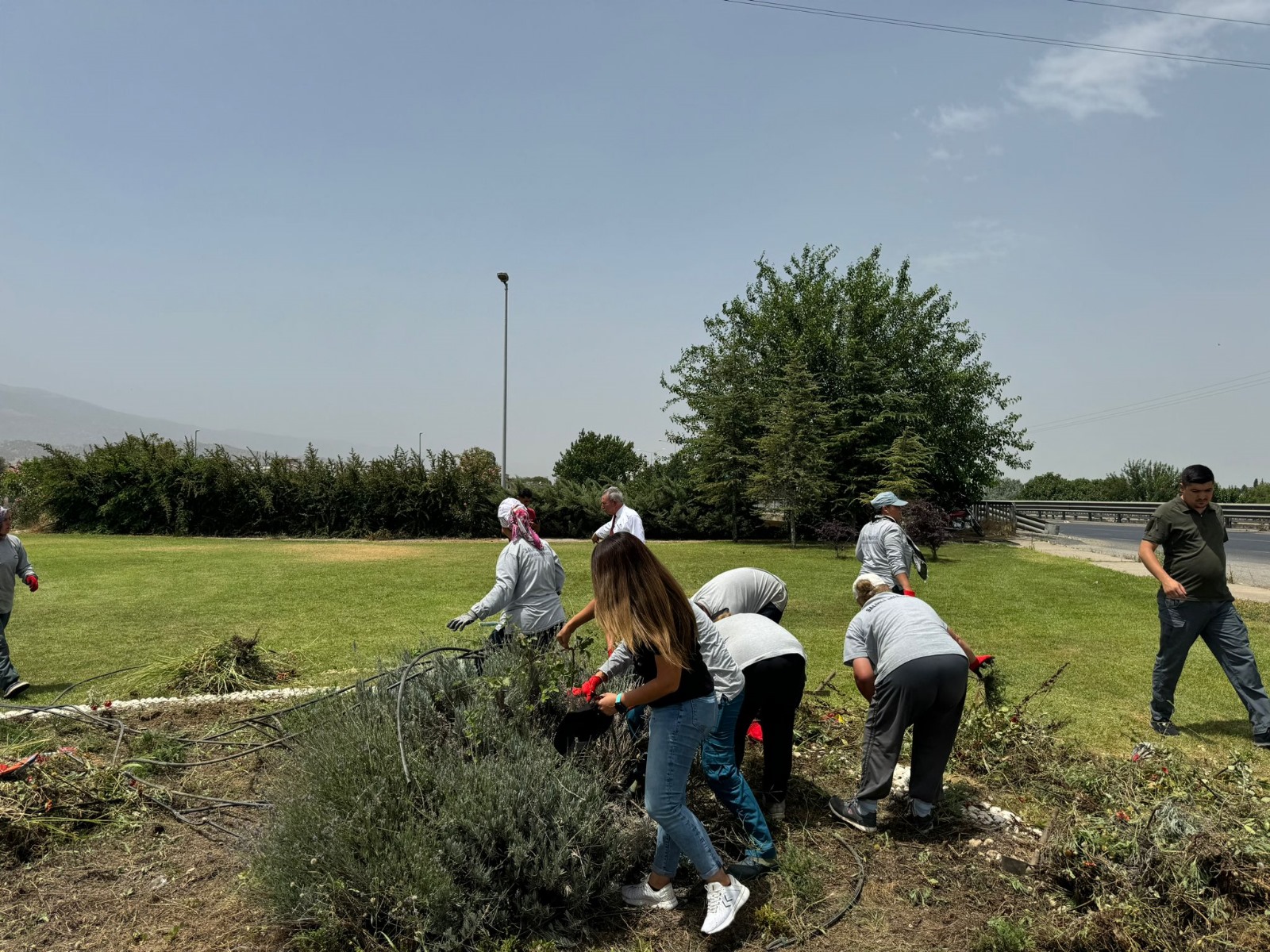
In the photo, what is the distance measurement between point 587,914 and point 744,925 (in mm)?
640

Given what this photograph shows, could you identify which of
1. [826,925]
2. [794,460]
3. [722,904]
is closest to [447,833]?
[722,904]

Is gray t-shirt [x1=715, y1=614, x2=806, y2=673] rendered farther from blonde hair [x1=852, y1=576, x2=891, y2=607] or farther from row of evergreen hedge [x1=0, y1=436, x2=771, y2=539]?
row of evergreen hedge [x1=0, y1=436, x2=771, y2=539]

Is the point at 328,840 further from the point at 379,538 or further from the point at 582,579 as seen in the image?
the point at 379,538

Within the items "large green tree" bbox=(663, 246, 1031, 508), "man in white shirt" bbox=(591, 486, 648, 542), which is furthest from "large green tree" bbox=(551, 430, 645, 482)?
"man in white shirt" bbox=(591, 486, 648, 542)

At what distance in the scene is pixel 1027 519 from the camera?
125ft

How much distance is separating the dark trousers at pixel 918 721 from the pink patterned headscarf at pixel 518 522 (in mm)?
2549

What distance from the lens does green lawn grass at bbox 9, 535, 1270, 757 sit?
6668 mm

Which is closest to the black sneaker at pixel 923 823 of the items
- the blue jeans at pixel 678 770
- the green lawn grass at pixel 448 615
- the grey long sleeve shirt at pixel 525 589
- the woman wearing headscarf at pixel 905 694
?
the woman wearing headscarf at pixel 905 694

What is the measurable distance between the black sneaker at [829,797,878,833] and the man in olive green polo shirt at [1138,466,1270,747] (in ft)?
9.57

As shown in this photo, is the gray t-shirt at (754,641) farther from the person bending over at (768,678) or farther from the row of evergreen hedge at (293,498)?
the row of evergreen hedge at (293,498)

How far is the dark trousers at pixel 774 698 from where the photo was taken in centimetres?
353

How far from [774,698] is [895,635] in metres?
0.67

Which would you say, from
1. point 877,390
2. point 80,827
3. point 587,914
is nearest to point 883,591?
point 587,914

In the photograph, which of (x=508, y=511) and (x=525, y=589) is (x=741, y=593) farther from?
(x=508, y=511)
